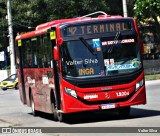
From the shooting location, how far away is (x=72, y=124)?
16.0 metres

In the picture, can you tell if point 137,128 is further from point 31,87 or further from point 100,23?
point 31,87

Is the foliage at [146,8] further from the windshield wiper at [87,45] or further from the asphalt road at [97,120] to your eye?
the asphalt road at [97,120]

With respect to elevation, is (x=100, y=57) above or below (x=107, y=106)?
above

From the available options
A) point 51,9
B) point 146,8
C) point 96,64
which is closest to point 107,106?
point 96,64

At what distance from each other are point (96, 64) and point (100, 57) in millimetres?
233

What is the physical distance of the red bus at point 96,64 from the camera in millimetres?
A: 15648

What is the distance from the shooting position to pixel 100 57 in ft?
51.9

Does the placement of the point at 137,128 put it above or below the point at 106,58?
below

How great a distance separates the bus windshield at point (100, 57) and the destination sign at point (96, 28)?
253mm

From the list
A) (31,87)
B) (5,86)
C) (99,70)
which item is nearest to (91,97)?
(99,70)

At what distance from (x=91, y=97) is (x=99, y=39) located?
1.67 meters

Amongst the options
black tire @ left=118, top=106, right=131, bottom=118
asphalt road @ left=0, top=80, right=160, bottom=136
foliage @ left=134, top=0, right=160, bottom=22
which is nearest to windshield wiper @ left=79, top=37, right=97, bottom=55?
foliage @ left=134, top=0, right=160, bottom=22

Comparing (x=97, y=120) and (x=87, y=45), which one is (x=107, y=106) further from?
(x=87, y=45)

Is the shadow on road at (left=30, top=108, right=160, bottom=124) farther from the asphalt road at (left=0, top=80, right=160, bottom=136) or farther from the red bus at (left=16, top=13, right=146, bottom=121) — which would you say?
the red bus at (left=16, top=13, right=146, bottom=121)
